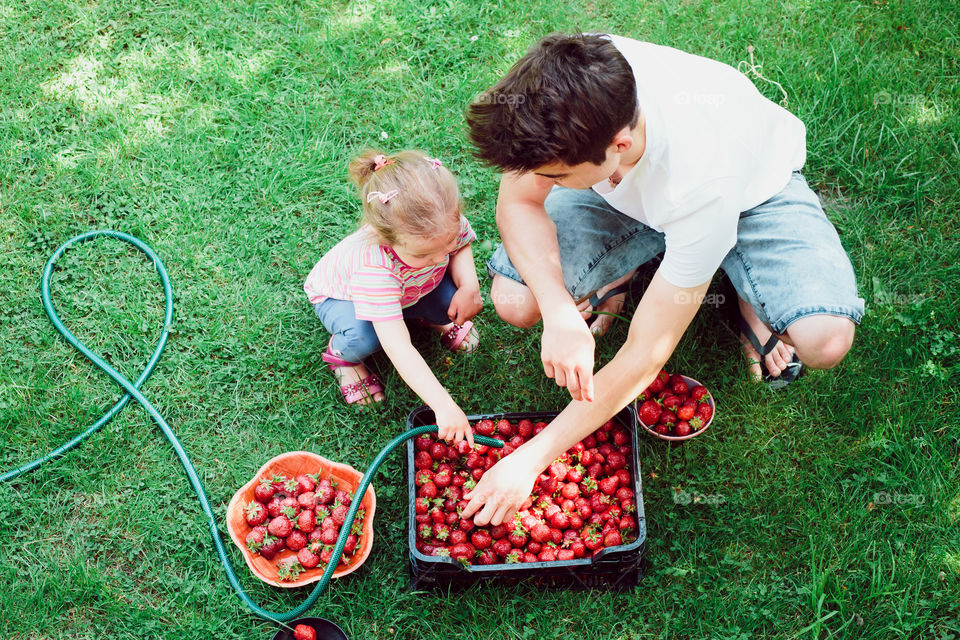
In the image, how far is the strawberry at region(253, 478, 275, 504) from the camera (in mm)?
2633

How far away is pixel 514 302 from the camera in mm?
2881

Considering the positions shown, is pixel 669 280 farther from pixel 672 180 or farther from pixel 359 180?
pixel 359 180

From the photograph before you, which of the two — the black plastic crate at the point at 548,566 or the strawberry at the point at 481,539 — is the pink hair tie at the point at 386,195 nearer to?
the black plastic crate at the point at 548,566

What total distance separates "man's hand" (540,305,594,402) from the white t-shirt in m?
0.34

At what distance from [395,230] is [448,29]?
2.01 m

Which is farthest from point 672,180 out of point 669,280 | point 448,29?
point 448,29

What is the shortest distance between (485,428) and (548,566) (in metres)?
0.57

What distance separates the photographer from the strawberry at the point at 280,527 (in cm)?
255

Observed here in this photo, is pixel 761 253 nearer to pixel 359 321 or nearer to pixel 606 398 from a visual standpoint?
pixel 606 398

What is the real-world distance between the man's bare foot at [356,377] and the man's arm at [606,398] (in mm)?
824

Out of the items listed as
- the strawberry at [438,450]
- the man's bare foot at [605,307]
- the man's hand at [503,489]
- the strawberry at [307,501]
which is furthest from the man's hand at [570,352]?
the strawberry at [307,501]

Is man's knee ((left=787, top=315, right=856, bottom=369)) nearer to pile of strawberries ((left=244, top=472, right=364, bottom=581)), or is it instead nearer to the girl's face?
the girl's face

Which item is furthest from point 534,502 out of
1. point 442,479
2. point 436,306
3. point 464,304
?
point 436,306

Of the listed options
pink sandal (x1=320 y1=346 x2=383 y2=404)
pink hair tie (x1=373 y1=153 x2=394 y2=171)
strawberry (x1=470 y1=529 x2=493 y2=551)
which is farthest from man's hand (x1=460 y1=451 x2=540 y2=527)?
pink hair tie (x1=373 y1=153 x2=394 y2=171)
